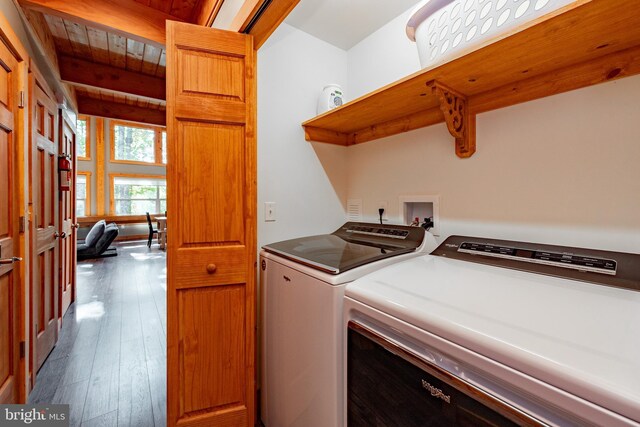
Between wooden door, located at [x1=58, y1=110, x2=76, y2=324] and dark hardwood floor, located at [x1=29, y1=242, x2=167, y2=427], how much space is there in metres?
0.23

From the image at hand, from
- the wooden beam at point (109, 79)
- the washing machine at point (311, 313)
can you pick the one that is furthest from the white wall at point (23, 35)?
the washing machine at point (311, 313)

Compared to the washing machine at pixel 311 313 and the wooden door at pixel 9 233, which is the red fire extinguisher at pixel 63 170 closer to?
the wooden door at pixel 9 233

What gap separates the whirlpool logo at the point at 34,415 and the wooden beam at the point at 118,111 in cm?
388

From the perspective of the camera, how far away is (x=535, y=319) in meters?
0.65

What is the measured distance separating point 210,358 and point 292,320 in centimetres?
48

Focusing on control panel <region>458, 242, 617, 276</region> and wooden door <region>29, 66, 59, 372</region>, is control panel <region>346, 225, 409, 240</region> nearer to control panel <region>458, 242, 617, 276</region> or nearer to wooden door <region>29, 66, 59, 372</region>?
control panel <region>458, 242, 617, 276</region>

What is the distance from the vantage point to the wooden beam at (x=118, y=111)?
13.9 feet

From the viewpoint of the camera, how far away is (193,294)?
4.46 feet

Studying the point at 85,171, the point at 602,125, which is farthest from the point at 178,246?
the point at 85,171

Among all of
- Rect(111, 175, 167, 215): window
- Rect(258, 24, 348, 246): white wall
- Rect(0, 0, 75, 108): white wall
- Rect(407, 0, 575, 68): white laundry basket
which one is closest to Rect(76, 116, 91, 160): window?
Rect(111, 175, 167, 215): window

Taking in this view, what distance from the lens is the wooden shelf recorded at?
798 mm

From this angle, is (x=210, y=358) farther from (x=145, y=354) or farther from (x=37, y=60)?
(x=37, y=60)

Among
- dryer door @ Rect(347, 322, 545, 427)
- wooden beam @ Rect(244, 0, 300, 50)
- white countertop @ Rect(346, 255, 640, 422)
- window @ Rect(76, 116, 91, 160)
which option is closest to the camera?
white countertop @ Rect(346, 255, 640, 422)

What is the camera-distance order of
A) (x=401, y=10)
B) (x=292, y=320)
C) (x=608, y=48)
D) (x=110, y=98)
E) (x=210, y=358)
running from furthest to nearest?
1. (x=110, y=98)
2. (x=401, y=10)
3. (x=210, y=358)
4. (x=292, y=320)
5. (x=608, y=48)
